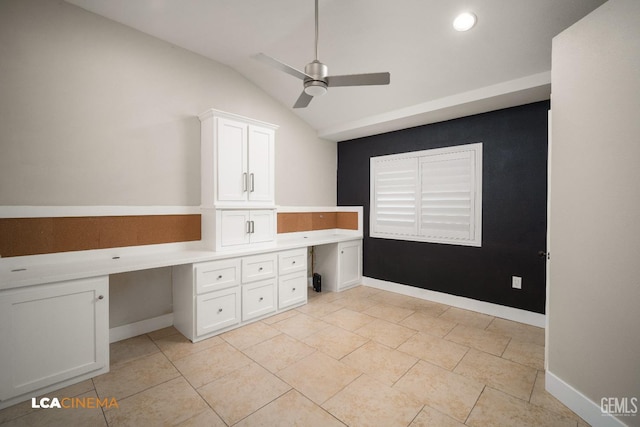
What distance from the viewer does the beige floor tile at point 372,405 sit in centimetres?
177

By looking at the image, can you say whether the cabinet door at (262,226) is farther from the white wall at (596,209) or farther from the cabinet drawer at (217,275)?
the white wall at (596,209)

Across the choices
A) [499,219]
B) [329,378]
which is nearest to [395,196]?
[499,219]

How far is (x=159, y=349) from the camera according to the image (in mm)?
2656

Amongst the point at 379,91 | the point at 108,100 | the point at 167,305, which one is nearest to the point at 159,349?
the point at 167,305

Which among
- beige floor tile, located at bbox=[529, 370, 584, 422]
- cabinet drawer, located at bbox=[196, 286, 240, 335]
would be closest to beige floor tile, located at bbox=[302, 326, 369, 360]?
cabinet drawer, located at bbox=[196, 286, 240, 335]

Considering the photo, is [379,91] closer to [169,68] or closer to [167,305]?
[169,68]

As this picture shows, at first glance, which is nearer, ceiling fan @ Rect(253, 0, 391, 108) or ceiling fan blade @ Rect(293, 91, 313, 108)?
ceiling fan @ Rect(253, 0, 391, 108)

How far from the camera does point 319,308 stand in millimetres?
3725

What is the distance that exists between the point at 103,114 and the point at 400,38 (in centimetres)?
296

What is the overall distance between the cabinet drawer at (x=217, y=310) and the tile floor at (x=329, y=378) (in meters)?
0.13

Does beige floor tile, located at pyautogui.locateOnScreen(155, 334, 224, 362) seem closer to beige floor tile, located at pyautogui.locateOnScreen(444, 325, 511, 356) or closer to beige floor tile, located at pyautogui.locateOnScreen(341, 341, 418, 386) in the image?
beige floor tile, located at pyautogui.locateOnScreen(341, 341, 418, 386)

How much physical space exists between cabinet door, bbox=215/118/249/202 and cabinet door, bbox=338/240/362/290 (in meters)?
1.90

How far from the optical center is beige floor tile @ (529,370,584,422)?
1.84 m

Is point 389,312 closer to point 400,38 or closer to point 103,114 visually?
point 400,38
